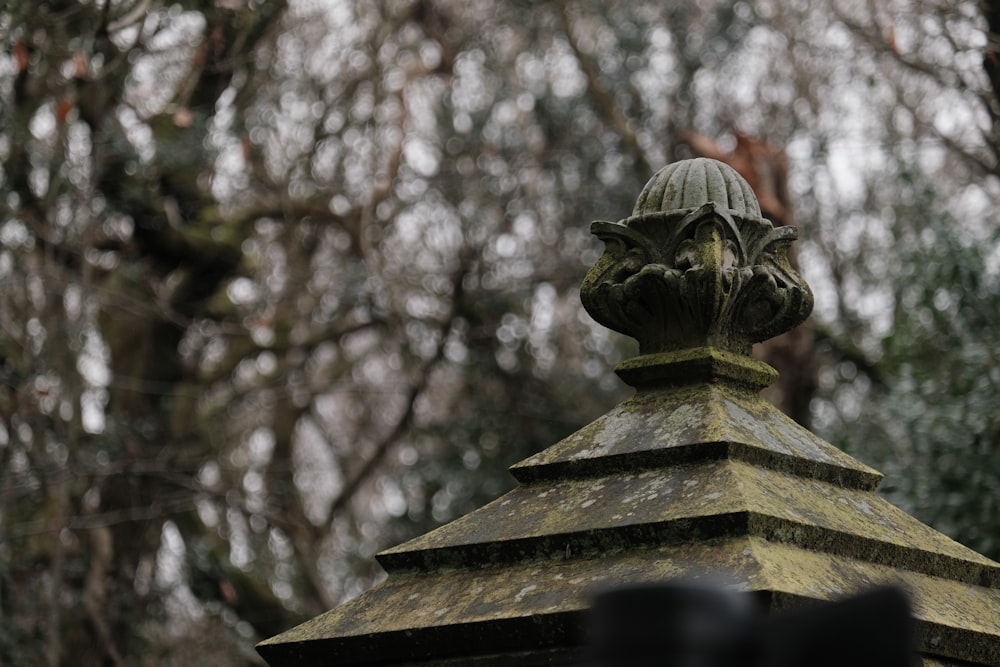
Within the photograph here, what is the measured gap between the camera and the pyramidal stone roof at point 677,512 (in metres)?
2.65

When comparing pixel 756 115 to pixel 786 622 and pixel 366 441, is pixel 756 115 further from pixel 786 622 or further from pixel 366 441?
pixel 786 622

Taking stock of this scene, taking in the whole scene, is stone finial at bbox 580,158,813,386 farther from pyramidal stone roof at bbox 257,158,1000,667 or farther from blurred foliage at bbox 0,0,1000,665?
blurred foliage at bbox 0,0,1000,665

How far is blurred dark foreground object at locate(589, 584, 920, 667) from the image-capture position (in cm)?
127

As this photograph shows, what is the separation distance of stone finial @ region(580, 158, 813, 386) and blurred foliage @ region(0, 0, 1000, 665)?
402cm

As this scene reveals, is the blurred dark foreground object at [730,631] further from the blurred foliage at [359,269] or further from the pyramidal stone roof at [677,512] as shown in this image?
the blurred foliage at [359,269]

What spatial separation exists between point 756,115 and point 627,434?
40.2ft

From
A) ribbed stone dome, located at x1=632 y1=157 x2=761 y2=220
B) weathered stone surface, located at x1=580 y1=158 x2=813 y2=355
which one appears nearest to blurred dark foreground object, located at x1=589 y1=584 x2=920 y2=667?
weathered stone surface, located at x1=580 y1=158 x2=813 y2=355

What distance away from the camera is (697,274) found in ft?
10.00

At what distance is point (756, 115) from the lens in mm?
14812

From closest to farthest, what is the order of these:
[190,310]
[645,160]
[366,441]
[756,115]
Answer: [190,310] → [645,160] → [756,115] → [366,441]

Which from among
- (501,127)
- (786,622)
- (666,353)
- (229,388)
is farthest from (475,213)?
(786,622)

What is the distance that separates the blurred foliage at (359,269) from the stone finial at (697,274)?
4.02 metres

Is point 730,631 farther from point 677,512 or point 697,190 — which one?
point 697,190

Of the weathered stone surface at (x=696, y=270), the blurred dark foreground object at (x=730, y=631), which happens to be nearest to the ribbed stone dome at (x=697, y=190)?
the weathered stone surface at (x=696, y=270)
